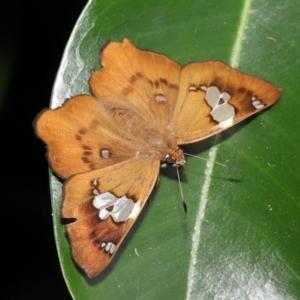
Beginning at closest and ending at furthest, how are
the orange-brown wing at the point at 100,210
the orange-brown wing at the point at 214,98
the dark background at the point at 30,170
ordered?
the orange-brown wing at the point at 100,210 → the orange-brown wing at the point at 214,98 → the dark background at the point at 30,170

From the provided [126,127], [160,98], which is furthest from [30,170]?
[160,98]

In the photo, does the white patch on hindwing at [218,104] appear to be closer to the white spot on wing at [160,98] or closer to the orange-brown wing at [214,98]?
the orange-brown wing at [214,98]

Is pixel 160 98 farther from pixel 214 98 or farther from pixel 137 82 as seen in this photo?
pixel 214 98

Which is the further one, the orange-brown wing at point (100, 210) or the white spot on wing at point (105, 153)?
the white spot on wing at point (105, 153)

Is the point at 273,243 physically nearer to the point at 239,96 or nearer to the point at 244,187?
the point at 244,187

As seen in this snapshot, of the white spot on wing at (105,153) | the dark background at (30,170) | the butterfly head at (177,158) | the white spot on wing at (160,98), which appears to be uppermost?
the white spot on wing at (160,98)

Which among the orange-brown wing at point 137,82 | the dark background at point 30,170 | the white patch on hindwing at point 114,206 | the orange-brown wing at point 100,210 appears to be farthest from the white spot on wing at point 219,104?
the dark background at point 30,170

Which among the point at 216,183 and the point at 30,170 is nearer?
the point at 216,183
